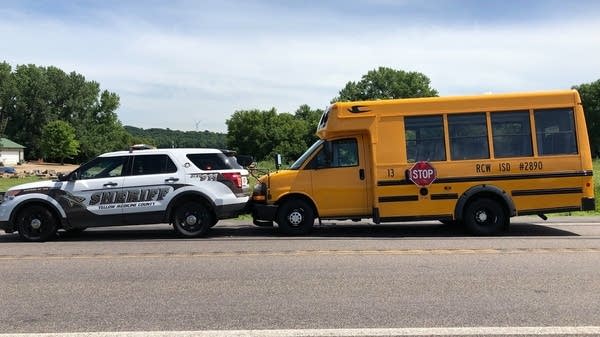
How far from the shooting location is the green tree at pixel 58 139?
10625cm

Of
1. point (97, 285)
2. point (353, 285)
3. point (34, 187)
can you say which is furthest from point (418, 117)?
point (34, 187)

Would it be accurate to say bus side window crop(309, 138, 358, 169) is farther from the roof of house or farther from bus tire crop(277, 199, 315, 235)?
the roof of house

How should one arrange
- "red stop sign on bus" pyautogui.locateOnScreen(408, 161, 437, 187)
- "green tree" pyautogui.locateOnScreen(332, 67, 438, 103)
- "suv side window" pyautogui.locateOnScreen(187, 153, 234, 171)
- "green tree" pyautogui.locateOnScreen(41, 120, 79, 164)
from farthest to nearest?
1. "green tree" pyautogui.locateOnScreen(41, 120, 79, 164)
2. "green tree" pyautogui.locateOnScreen(332, 67, 438, 103)
3. "suv side window" pyautogui.locateOnScreen(187, 153, 234, 171)
4. "red stop sign on bus" pyautogui.locateOnScreen(408, 161, 437, 187)

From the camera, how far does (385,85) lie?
9875 centimetres

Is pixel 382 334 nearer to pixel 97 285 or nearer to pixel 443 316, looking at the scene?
pixel 443 316

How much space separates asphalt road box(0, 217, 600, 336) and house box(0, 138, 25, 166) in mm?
100631

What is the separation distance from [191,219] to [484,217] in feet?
18.9

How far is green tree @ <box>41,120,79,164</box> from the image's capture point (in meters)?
106

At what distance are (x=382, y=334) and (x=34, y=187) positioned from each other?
8.60 m

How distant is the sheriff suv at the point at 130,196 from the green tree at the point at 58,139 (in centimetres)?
10294

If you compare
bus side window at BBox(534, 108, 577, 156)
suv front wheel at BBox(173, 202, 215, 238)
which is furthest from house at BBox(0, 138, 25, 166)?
bus side window at BBox(534, 108, 577, 156)

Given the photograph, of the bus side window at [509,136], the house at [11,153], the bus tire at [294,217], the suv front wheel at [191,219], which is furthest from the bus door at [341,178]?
the house at [11,153]

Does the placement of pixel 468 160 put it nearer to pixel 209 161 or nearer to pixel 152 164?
pixel 209 161

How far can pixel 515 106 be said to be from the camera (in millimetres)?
10930
